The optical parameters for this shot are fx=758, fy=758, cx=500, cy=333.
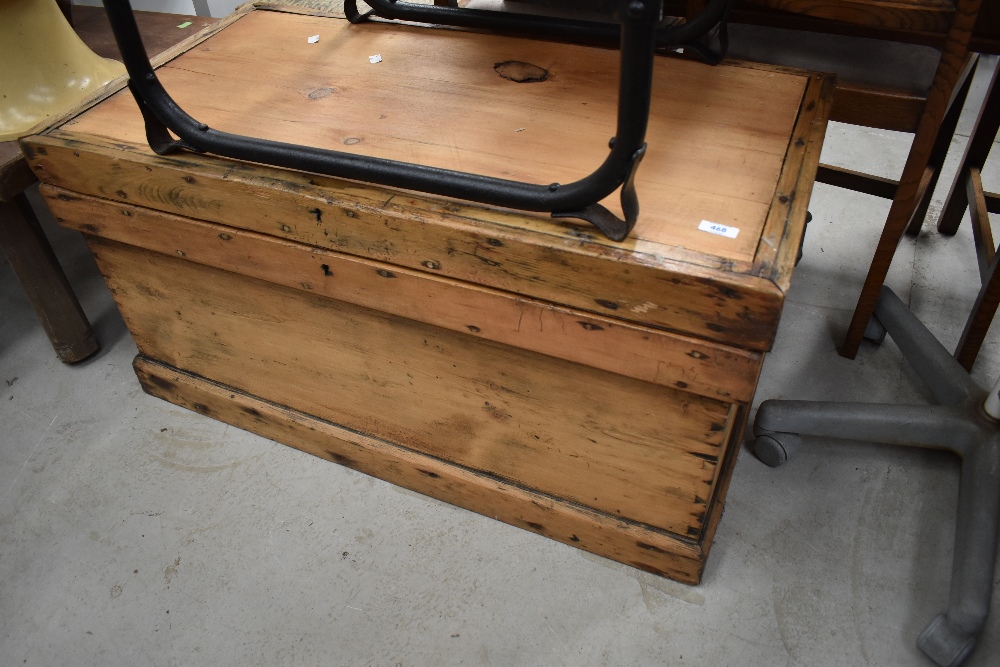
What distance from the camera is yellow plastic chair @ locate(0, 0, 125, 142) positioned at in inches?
53.7

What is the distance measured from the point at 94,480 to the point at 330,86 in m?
0.76

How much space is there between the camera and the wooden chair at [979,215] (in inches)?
49.7

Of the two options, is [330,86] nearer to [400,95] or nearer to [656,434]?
[400,95]

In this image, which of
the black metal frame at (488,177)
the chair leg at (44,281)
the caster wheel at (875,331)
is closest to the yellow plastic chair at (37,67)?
the chair leg at (44,281)

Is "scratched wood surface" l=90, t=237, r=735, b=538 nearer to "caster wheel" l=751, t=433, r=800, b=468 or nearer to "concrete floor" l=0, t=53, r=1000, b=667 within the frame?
"concrete floor" l=0, t=53, r=1000, b=667

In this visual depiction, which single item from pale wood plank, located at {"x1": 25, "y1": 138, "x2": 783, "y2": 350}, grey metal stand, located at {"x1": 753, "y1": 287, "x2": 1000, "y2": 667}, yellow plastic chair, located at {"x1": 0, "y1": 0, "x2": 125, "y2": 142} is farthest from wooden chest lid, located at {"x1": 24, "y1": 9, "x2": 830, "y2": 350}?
grey metal stand, located at {"x1": 753, "y1": 287, "x2": 1000, "y2": 667}

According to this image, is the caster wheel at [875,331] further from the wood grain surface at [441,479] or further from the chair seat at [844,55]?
the wood grain surface at [441,479]

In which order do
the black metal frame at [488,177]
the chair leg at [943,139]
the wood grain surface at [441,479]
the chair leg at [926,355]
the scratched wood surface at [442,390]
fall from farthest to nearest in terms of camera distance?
1. the chair leg at [943,139]
2. the chair leg at [926,355]
3. the wood grain surface at [441,479]
4. the scratched wood surface at [442,390]
5. the black metal frame at [488,177]

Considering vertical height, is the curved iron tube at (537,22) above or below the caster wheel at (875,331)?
above

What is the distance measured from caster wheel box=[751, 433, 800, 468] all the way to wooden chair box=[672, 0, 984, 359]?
12.2 inches

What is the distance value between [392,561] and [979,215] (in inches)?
49.1

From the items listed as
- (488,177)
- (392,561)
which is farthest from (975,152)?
(392,561)

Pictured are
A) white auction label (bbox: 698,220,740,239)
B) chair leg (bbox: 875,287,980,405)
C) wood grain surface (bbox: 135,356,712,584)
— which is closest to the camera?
white auction label (bbox: 698,220,740,239)

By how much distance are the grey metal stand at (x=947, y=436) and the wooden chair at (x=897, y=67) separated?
15 cm
